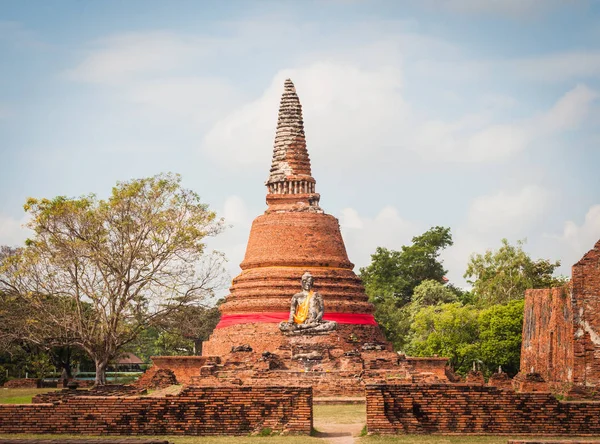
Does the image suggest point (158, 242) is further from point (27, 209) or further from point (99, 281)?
point (27, 209)

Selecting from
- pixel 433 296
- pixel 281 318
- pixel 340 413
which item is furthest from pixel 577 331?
pixel 433 296

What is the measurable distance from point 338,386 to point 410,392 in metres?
11.7

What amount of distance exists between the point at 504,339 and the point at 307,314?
11.2 meters

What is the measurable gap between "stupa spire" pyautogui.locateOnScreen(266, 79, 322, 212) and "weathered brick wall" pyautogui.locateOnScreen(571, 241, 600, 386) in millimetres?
15199

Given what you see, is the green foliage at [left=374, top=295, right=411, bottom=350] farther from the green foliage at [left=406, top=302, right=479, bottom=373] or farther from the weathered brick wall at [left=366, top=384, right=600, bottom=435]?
the weathered brick wall at [left=366, top=384, right=600, bottom=435]

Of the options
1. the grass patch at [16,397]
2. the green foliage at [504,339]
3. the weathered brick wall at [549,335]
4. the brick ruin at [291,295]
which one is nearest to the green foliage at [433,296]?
the green foliage at [504,339]

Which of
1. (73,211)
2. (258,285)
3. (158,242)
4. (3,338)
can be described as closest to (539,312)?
(258,285)

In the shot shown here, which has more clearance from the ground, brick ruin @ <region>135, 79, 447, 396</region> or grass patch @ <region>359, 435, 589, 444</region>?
brick ruin @ <region>135, 79, 447, 396</region>

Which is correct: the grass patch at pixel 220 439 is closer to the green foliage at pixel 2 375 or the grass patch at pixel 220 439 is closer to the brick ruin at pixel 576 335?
the brick ruin at pixel 576 335

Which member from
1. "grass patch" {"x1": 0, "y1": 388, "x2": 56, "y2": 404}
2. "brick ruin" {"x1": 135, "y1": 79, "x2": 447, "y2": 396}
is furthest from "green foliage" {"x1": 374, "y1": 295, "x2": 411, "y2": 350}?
"grass patch" {"x1": 0, "y1": 388, "x2": 56, "y2": 404}

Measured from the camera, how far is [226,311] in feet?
116

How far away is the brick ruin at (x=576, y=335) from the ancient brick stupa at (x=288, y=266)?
732 centimetres

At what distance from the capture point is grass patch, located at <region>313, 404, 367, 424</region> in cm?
1861

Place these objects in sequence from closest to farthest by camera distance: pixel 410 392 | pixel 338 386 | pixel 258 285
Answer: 1. pixel 410 392
2. pixel 338 386
3. pixel 258 285
